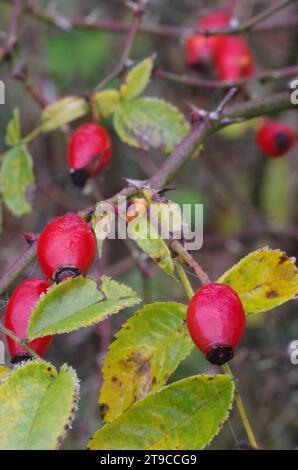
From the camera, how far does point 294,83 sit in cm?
161

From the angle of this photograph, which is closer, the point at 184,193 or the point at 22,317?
the point at 22,317

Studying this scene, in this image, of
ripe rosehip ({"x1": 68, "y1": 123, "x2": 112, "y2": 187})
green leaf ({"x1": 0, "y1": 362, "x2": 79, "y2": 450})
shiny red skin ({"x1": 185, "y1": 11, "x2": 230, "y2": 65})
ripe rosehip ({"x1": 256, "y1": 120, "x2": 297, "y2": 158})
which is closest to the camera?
green leaf ({"x1": 0, "y1": 362, "x2": 79, "y2": 450})

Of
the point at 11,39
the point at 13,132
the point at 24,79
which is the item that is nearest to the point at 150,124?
the point at 13,132

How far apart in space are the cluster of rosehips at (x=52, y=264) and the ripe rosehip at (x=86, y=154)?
44 centimetres

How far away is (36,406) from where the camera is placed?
0.97 meters

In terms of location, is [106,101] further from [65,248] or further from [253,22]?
[65,248]

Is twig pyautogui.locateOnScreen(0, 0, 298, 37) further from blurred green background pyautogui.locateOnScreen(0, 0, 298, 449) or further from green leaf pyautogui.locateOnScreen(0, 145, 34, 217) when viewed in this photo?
green leaf pyautogui.locateOnScreen(0, 145, 34, 217)

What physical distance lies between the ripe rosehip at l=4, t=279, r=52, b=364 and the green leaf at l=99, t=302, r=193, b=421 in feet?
0.35

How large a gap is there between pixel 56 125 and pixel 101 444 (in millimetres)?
858

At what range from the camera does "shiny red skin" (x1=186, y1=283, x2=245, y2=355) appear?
39.9 inches

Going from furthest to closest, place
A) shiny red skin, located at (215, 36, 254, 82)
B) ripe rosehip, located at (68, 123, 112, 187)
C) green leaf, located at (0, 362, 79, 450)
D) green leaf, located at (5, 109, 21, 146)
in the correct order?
shiny red skin, located at (215, 36, 254, 82)
green leaf, located at (5, 109, 21, 146)
ripe rosehip, located at (68, 123, 112, 187)
green leaf, located at (0, 362, 79, 450)

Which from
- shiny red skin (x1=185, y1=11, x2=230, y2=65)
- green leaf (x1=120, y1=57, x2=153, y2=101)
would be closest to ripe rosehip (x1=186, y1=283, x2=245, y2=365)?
green leaf (x1=120, y1=57, x2=153, y2=101)

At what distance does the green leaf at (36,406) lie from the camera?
917 mm

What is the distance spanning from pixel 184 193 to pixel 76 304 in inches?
80.9
